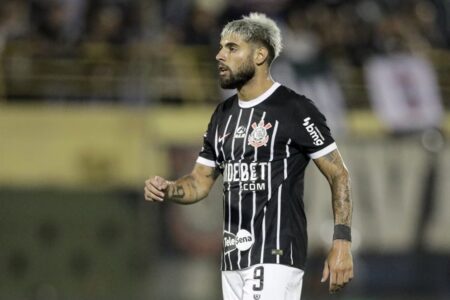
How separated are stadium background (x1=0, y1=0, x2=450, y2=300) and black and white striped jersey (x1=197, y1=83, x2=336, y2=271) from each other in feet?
29.3

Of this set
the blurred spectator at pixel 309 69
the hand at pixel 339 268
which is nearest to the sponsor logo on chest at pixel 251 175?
the hand at pixel 339 268

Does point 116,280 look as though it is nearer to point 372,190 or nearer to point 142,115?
point 142,115

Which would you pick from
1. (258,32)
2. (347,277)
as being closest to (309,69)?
(258,32)

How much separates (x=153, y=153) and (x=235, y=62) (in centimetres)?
949

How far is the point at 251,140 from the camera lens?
Answer: 7301 mm

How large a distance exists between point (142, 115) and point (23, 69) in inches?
66.8

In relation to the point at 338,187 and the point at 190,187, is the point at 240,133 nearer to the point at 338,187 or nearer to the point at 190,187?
the point at 190,187

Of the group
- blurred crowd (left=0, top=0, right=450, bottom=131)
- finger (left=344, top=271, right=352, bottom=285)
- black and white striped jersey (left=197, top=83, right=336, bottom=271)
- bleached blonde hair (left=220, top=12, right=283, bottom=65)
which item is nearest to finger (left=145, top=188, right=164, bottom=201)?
black and white striped jersey (left=197, top=83, right=336, bottom=271)

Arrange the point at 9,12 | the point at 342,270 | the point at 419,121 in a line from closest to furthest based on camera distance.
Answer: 1. the point at 342,270
2. the point at 9,12
3. the point at 419,121

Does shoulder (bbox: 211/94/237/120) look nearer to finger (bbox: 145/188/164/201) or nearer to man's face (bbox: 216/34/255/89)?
man's face (bbox: 216/34/255/89)

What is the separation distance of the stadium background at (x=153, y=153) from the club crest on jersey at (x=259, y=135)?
356 inches

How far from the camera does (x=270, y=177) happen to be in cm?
725

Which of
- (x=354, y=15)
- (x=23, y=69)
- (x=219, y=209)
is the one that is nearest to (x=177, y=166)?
(x=219, y=209)

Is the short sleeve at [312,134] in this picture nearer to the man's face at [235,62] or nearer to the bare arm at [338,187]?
the bare arm at [338,187]
